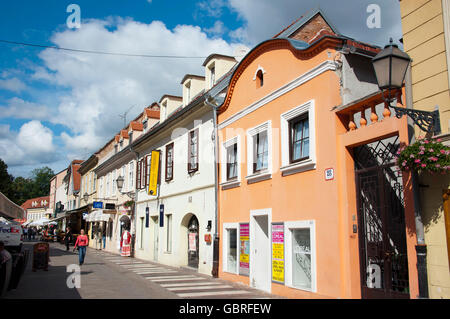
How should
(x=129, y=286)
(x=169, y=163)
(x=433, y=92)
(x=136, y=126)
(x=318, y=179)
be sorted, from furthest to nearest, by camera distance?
(x=136, y=126) < (x=169, y=163) < (x=129, y=286) < (x=318, y=179) < (x=433, y=92)

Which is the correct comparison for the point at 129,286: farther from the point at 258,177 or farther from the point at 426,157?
the point at 426,157

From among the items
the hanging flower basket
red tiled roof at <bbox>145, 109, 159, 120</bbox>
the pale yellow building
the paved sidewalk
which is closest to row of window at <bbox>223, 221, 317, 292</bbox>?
the paved sidewalk

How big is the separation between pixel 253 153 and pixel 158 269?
7844mm

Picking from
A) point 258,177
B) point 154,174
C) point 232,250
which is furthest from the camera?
point 154,174

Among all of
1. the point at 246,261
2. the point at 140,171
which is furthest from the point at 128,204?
the point at 246,261

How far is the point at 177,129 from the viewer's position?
19.0m

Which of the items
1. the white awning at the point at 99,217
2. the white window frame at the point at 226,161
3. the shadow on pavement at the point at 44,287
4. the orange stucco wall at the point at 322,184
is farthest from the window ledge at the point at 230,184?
the white awning at the point at 99,217

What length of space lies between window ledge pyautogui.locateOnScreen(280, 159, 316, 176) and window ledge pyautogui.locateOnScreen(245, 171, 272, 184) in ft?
2.39

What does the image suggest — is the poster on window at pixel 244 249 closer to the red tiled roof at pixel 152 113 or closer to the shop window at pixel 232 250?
the shop window at pixel 232 250

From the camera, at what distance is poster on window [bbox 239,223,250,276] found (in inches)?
493

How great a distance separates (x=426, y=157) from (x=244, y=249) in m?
7.62

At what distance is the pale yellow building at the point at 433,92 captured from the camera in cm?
627

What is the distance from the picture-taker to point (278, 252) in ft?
35.3

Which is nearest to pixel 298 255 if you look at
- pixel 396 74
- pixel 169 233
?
pixel 396 74
